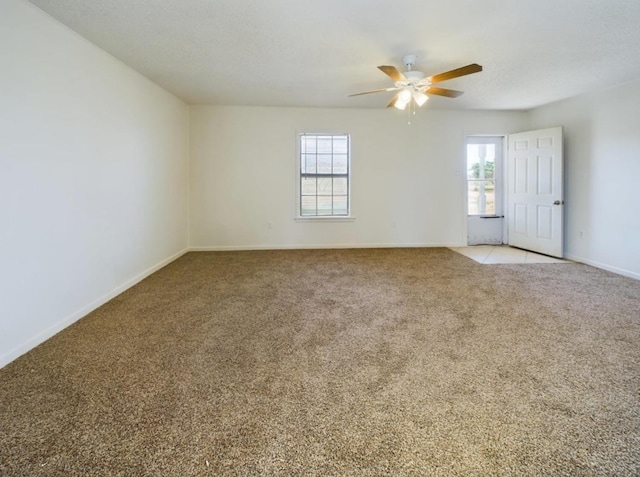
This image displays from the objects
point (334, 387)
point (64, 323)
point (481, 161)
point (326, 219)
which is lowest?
point (334, 387)

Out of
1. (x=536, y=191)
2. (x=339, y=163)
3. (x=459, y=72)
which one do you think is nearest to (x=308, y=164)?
(x=339, y=163)

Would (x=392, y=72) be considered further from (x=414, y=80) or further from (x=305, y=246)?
(x=305, y=246)

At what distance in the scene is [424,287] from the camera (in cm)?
361

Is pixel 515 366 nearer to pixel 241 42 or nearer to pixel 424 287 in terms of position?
pixel 424 287

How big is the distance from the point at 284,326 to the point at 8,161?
2168 millimetres

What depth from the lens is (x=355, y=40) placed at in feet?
9.77

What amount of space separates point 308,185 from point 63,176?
379 centimetres

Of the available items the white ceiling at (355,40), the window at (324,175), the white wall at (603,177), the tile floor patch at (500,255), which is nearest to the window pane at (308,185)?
the window at (324,175)

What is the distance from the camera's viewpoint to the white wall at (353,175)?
560 centimetres

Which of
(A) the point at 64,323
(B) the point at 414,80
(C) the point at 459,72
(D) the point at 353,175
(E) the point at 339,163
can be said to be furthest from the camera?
(E) the point at 339,163

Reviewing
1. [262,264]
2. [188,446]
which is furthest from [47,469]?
[262,264]

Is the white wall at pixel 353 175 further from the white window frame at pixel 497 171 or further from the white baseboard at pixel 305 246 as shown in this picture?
the white window frame at pixel 497 171

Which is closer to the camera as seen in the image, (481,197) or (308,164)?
(308,164)

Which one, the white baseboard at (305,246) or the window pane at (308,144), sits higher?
the window pane at (308,144)
